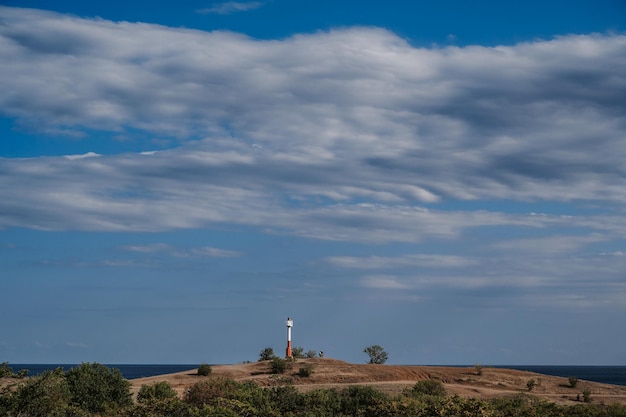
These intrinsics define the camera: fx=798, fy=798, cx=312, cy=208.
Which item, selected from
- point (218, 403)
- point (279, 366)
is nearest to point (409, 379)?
point (279, 366)

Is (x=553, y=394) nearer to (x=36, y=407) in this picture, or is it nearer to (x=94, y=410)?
(x=94, y=410)

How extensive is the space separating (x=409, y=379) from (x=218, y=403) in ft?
109

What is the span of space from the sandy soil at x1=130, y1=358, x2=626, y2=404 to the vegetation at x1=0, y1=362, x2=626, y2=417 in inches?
574

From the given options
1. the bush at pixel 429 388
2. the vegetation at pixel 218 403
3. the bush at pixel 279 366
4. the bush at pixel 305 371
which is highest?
the bush at pixel 279 366

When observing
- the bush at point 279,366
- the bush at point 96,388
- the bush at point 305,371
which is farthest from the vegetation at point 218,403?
the bush at point 279,366

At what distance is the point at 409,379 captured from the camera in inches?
2852

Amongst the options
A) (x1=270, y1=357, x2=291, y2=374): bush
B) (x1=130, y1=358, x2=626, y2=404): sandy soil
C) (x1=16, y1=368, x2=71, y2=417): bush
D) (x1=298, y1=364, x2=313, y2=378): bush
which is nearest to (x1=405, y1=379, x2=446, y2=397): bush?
(x1=130, y1=358, x2=626, y2=404): sandy soil

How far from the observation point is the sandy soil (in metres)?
67.2

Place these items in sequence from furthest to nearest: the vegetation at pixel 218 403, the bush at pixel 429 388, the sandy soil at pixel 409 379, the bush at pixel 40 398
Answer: the sandy soil at pixel 409 379, the bush at pixel 429 388, the vegetation at pixel 218 403, the bush at pixel 40 398

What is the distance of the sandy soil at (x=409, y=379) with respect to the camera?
67.2 m

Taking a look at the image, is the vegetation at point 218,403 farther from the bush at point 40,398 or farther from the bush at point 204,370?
the bush at point 204,370

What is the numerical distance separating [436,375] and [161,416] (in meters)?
40.2

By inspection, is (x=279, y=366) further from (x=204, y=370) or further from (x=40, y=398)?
(x=40, y=398)

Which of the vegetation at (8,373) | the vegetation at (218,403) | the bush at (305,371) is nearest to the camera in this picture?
the vegetation at (218,403)
